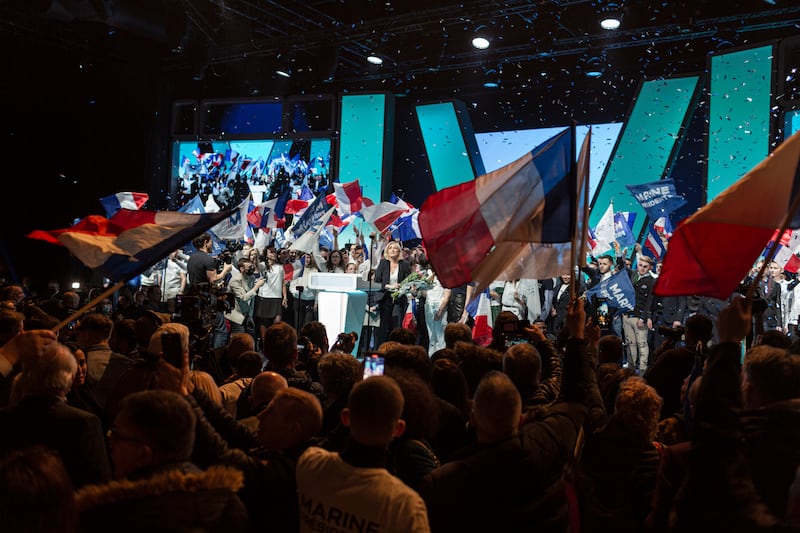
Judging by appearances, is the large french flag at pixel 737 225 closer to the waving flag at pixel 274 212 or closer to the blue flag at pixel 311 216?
the blue flag at pixel 311 216

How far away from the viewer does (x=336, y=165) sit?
21734 mm

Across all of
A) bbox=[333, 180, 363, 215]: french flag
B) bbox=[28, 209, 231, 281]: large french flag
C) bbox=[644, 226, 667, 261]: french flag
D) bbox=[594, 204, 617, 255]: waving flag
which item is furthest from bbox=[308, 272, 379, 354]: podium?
bbox=[28, 209, 231, 281]: large french flag

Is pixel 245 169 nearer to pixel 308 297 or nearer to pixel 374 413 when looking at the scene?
pixel 308 297

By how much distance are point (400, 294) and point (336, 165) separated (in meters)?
8.67

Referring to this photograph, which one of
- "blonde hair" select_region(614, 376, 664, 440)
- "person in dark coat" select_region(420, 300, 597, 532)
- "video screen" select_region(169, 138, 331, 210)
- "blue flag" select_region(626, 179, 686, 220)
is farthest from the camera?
"video screen" select_region(169, 138, 331, 210)

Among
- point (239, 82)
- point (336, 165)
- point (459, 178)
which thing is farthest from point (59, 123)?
point (459, 178)

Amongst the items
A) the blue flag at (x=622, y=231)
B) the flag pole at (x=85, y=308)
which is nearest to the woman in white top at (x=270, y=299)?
the blue flag at (x=622, y=231)

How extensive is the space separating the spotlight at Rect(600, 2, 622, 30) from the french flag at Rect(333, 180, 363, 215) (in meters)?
5.71

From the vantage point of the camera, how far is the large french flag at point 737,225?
3.80m

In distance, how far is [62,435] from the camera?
3.10m

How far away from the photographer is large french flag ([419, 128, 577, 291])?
467 centimetres

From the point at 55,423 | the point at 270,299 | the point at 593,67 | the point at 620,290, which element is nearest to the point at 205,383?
the point at 55,423

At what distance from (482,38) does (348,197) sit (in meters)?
4.46

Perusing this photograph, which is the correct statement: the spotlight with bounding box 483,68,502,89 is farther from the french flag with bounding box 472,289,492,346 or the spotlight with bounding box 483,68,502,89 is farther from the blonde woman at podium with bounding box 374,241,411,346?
the french flag with bounding box 472,289,492,346
